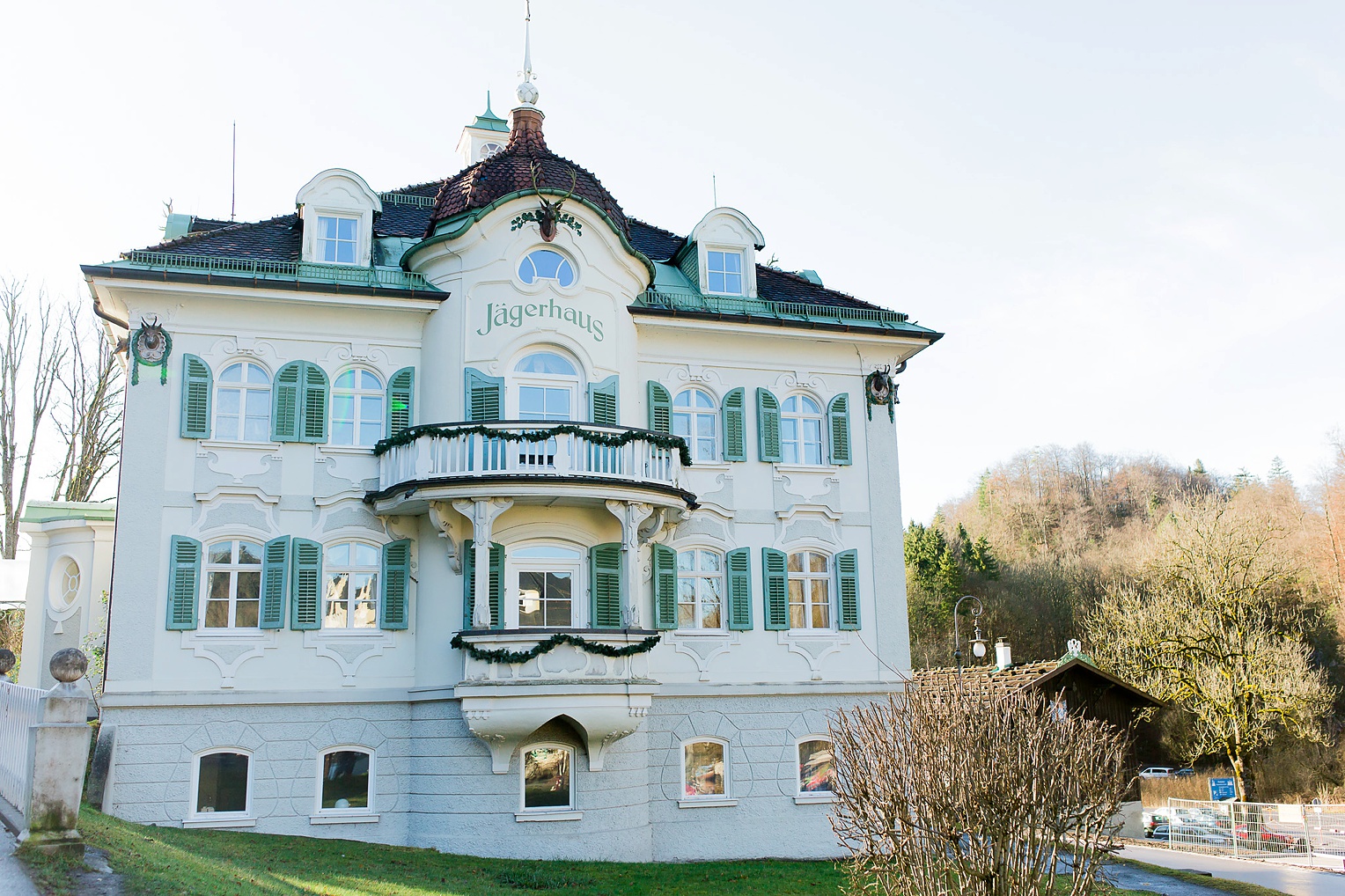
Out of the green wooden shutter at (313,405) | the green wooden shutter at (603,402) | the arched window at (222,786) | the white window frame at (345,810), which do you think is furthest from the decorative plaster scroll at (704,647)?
the arched window at (222,786)

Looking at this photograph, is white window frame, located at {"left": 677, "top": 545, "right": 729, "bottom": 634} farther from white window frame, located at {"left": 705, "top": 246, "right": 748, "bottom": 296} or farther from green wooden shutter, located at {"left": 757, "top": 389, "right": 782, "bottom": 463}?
white window frame, located at {"left": 705, "top": 246, "right": 748, "bottom": 296}

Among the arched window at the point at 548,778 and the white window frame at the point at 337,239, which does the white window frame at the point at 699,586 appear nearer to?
the arched window at the point at 548,778

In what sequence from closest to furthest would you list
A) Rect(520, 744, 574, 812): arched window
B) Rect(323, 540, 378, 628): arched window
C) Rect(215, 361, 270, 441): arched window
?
1. Rect(520, 744, 574, 812): arched window
2. Rect(323, 540, 378, 628): arched window
3. Rect(215, 361, 270, 441): arched window

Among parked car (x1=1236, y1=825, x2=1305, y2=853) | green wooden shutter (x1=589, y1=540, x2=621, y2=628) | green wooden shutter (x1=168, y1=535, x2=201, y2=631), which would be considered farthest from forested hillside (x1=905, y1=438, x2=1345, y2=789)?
green wooden shutter (x1=168, y1=535, x2=201, y2=631)

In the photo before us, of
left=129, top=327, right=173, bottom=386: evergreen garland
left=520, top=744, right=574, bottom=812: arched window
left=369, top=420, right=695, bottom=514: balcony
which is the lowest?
left=520, top=744, right=574, bottom=812: arched window

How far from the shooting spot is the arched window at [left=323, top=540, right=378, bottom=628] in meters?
19.2

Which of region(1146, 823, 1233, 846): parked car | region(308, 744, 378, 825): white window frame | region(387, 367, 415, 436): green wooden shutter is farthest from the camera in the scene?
region(1146, 823, 1233, 846): parked car

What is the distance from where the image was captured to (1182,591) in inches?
1553

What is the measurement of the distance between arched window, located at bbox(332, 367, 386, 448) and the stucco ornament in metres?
2.89

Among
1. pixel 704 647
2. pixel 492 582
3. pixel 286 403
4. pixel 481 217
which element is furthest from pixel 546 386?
pixel 704 647

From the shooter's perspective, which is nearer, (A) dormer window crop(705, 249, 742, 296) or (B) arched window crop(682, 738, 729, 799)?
(B) arched window crop(682, 738, 729, 799)

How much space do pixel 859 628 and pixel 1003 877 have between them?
11910mm

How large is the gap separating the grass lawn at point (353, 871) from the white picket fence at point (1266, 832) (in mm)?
7939

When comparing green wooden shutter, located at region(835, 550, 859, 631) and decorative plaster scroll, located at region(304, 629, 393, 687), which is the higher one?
green wooden shutter, located at region(835, 550, 859, 631)
